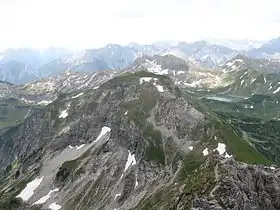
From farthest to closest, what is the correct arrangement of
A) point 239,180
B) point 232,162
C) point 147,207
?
1. point 147,207
2. point 232,162
3. point 239,180

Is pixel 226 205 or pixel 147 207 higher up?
pixel 226 205

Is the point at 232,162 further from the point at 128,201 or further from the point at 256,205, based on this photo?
the point at 128,201

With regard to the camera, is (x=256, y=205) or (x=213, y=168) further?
(x=213, y=168)

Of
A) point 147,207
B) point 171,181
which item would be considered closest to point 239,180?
point 147,207

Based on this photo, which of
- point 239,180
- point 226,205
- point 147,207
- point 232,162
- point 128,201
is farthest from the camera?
point 128,201

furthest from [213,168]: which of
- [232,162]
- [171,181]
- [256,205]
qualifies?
[171,181]

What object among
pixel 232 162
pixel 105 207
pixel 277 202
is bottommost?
pixel 105 207

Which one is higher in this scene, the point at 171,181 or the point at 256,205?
the point at 256,205

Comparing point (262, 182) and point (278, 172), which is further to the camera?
point (278, 172)

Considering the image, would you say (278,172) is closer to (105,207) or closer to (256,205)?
(256,205)
